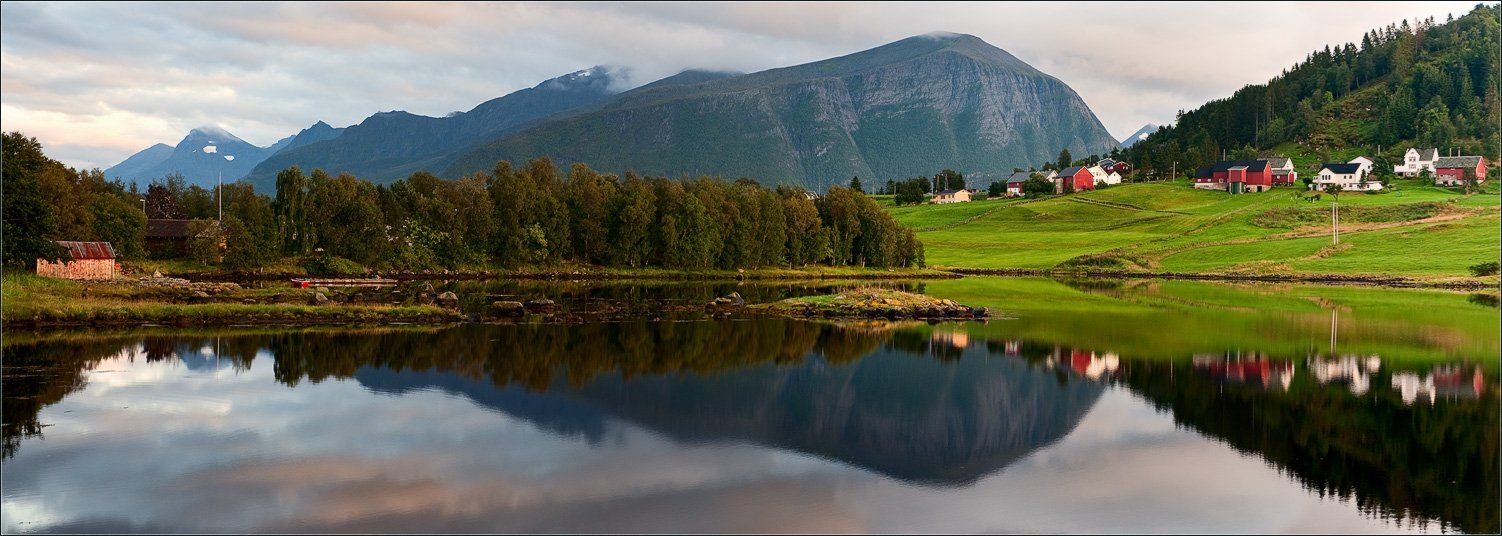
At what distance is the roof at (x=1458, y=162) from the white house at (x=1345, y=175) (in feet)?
35.4

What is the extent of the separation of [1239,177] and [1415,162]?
1204 inches

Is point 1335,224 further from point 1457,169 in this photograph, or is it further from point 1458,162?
point 1458,162

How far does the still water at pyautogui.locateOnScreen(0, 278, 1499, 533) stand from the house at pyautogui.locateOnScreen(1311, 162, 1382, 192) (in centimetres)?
13833

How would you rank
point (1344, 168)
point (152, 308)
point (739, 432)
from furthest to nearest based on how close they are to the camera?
point (1344, 168) < point (152, 308) < point (739, 432)

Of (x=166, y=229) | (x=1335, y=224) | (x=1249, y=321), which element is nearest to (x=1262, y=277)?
(x=1335, y=224)

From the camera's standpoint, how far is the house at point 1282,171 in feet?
582

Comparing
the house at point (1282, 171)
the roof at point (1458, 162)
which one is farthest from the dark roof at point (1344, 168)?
the roof at point (1458, 162)

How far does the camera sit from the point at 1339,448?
941 inches

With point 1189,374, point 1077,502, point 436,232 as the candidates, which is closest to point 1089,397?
point 1189,374

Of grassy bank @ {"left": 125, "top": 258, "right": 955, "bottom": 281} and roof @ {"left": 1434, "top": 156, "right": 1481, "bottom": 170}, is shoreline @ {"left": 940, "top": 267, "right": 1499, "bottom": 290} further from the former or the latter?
roof @ {"left": 1434, "top": 156, "right": 1481, "bottom": 170}

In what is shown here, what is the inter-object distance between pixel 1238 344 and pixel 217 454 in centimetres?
4208

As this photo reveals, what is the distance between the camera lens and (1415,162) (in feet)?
566

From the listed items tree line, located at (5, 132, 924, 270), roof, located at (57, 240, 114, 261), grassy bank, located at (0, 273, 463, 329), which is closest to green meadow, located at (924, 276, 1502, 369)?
grassy bank, located at (0, 273, 463, 329)

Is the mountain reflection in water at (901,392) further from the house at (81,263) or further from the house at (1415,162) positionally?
the house at (1415,162)
